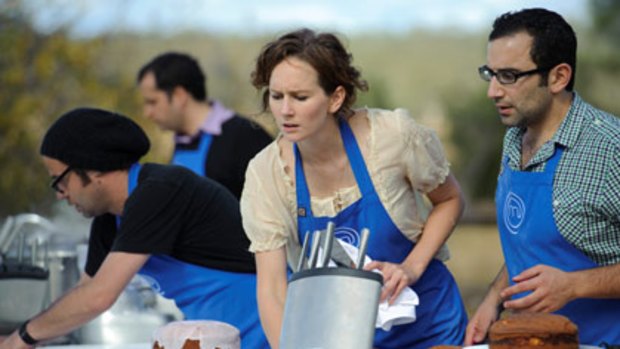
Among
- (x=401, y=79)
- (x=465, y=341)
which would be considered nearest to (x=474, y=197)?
(x=401, y=79)

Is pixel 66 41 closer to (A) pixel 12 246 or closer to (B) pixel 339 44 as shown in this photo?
(A) pixel 12 246

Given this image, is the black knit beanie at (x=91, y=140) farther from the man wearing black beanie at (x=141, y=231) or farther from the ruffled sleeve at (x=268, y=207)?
the ruffled sleeve at (x=268, y=207)

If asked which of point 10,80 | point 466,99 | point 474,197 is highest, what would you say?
point 10,80

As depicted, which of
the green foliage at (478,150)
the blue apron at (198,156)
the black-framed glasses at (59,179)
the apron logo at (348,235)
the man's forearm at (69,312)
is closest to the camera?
the apron logo at (348,235)

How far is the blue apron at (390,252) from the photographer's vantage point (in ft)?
8.46

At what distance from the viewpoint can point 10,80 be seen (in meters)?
7.52

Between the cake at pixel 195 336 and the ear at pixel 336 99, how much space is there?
0.58 meters

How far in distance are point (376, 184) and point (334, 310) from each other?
705mm

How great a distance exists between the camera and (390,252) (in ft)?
8.65

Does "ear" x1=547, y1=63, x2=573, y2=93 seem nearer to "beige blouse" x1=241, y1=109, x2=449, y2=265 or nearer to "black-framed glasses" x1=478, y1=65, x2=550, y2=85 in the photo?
"black-framed glasses" x1=478, y1=65, x2=550, y2=85

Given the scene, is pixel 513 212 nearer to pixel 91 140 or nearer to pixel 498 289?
pixel 498 289

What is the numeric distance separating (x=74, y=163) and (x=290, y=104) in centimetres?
69

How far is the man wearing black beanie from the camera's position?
2816 mm

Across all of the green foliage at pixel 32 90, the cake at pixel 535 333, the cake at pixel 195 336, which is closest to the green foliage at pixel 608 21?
the green foliage at pixel 32 90
